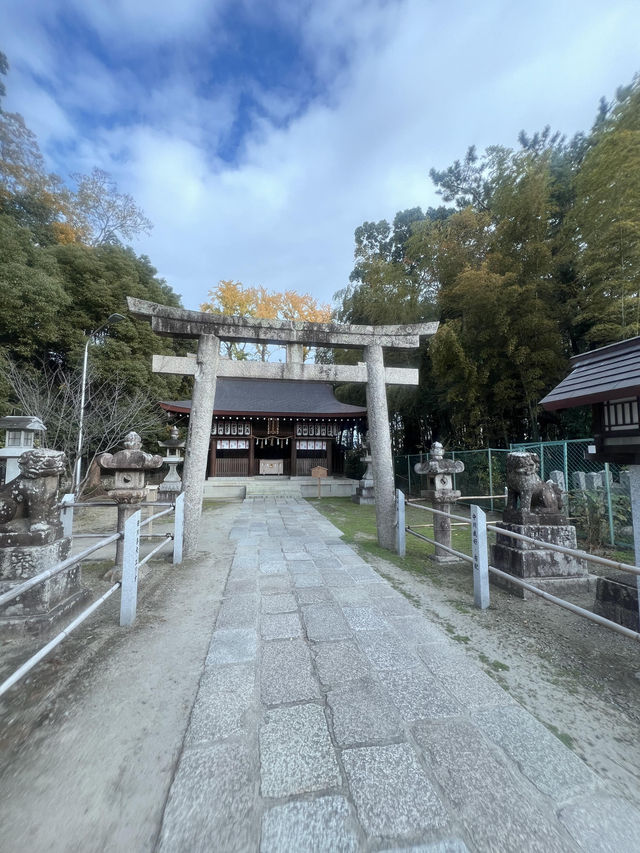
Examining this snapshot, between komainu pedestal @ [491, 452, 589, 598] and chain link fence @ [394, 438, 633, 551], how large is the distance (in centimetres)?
72

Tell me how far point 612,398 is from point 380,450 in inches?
130

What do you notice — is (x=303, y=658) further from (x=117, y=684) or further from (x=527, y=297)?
(x=527, y=297)

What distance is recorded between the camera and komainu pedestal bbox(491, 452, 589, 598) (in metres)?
3.58

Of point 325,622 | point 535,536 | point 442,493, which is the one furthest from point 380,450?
point 325,622

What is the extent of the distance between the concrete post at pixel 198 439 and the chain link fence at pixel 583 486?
459 cm

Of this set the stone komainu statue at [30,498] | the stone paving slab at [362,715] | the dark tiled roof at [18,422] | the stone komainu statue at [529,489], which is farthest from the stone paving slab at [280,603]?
the dark tiled roof at [18,422]

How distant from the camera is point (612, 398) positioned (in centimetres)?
274

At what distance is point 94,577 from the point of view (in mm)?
4113

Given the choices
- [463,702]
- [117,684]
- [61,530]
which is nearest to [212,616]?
[117,684]

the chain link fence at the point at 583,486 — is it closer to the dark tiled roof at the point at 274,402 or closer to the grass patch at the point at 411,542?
Answer: the grass patch at the point at 411,542

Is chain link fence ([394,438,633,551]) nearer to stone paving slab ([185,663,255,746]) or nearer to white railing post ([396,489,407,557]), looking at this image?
white railing post ([396,489,407,557])

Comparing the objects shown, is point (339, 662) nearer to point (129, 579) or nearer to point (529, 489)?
point (129, 579)

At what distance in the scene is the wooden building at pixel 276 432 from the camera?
613 inches

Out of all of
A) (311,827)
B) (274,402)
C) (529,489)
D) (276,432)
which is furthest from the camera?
(274,402)
